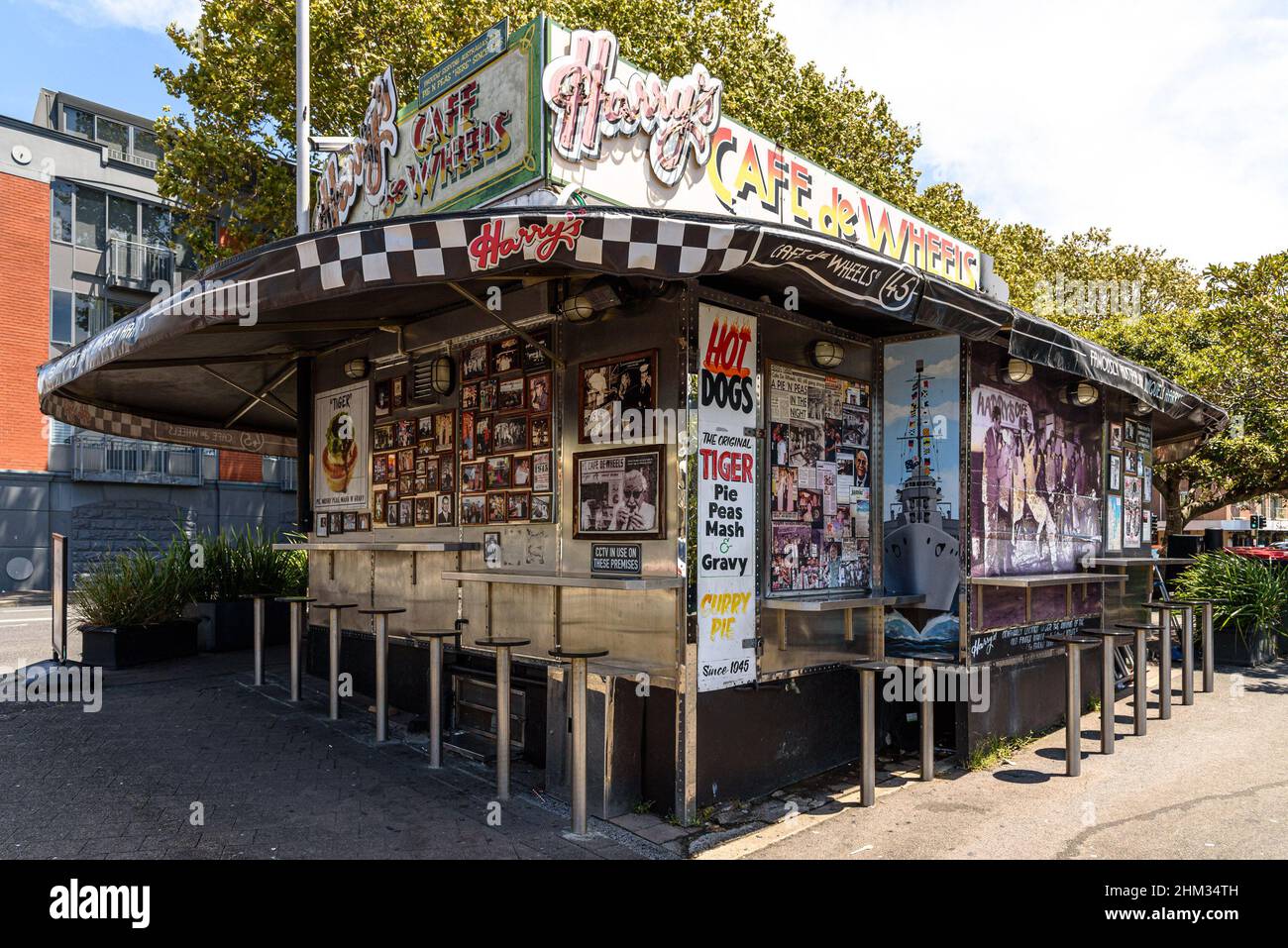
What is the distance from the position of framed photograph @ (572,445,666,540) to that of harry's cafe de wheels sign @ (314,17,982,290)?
1.59m

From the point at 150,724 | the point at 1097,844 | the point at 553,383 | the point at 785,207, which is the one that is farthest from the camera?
the point at 150,724

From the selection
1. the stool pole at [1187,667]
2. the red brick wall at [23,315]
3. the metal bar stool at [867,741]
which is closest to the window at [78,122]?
the red brick wall at [23,315]

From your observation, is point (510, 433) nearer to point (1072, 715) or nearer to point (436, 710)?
point (436, 710)

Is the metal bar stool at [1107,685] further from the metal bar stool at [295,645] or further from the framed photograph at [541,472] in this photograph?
the metal bar stool at [295,645]

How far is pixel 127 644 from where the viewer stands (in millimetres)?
9430

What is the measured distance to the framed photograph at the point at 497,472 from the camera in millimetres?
6172

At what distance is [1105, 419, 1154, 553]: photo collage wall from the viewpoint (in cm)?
903

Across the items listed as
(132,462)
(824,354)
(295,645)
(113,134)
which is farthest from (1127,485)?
(113,134)

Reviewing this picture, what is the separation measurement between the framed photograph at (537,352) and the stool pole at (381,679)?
2240mm

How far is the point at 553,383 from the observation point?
5.78 metres
